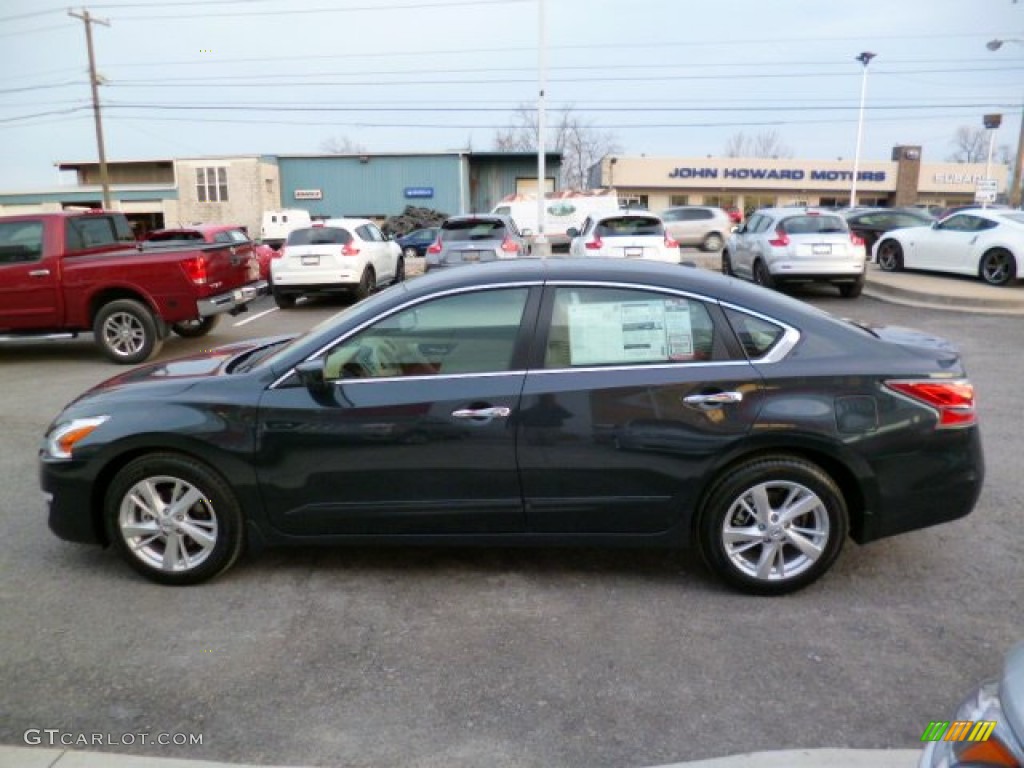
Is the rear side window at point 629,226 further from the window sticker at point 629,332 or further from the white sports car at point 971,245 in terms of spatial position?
the window sticker at point 629,332

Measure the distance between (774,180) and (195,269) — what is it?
57.0 m

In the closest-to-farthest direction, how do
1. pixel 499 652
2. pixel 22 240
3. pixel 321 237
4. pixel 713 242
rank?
1. pixel 499 652
2. pixel 22 240
3. pixel 321 237
4. pixel 713 242

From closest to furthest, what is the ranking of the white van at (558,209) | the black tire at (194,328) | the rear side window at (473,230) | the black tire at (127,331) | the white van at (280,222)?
the black tire at (127,331) < the black tire at (194,328) < the rear side window at (473,230) < the white van at (558,209) < the white van at (280,222)

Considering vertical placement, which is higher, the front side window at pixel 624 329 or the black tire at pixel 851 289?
the front side window at pixel 624 329

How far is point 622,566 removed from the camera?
423 cm

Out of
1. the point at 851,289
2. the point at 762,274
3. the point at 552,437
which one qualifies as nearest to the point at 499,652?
the point at 552,437

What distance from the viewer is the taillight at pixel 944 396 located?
377cm

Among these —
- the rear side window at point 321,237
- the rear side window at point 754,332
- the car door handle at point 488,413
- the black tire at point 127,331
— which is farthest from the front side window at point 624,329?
the rear side window at point 321,237

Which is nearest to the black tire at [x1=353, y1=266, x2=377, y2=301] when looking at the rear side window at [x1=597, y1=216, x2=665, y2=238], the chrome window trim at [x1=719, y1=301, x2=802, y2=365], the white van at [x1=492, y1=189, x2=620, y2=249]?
the rear side window at [x1=597, y1=216, x2=665, y2=238]

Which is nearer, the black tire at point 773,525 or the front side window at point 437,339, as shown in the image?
the black tire at point 773,525

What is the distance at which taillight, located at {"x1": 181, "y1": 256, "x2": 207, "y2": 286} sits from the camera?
32.7ft

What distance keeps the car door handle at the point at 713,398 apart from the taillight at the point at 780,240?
38.1 ft

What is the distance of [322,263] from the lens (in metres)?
14.9

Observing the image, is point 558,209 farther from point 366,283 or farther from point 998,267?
point 998,267
